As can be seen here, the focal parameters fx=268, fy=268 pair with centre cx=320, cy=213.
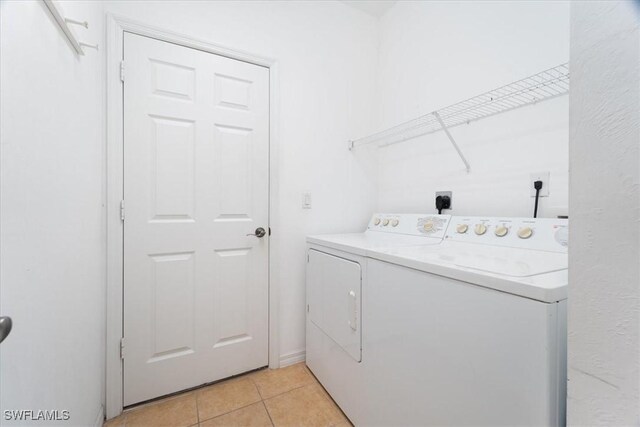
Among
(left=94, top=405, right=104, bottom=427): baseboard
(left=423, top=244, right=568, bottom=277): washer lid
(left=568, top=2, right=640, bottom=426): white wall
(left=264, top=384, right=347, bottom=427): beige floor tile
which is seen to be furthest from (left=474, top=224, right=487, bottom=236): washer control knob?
(left=94, top=405, right=104, bottom=427): baseboard

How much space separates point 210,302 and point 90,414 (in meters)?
0.68

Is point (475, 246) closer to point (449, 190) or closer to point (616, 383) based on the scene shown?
point (449, 190)

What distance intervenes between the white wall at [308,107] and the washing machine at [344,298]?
0.21 metres

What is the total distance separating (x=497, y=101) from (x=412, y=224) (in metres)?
0.80

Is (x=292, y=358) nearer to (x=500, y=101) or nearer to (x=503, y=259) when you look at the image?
(x=503, y=259)

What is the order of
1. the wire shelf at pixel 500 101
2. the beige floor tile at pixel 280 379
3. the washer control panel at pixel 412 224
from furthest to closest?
1. the beige floor tile at pixel 280 379
2. the washer control panel at pixel 412 224
3. the wire shelf at pixel 500 101

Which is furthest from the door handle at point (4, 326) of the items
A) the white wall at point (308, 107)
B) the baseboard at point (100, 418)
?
the white wall at point (308, 107)

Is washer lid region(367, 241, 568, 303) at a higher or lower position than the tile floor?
higher

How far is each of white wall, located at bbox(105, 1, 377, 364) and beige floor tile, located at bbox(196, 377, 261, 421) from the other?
33 centimetres

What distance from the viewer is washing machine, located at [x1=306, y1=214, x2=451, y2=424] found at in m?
1.31

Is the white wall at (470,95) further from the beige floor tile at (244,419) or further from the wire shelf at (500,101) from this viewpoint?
the beige floor tile at (244,419)

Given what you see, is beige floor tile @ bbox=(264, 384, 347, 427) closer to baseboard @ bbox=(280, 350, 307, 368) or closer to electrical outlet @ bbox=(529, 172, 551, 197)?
baseboard @ bbox=(280, 350, 307, 368)

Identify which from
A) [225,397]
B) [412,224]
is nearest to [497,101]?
[412,224]

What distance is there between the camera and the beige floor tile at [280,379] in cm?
165
